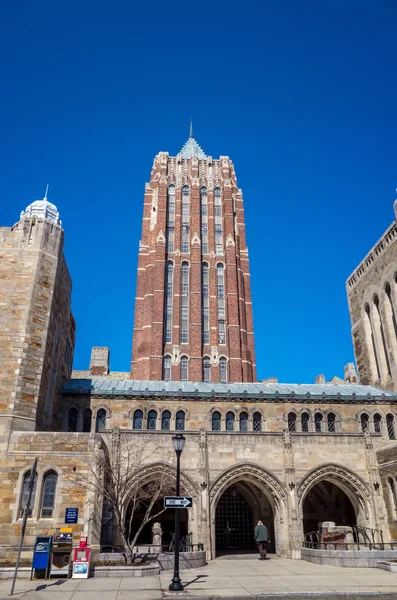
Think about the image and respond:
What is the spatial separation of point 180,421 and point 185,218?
128ft

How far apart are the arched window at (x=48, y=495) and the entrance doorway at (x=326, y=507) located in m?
18.2

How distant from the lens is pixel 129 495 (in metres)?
26.0

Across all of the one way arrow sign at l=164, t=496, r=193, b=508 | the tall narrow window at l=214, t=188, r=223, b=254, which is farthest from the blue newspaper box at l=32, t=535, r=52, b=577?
the tall narrow window at l=214, t=188, r=223, b=254

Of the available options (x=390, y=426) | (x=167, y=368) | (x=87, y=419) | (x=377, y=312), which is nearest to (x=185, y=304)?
(x=167, y=368)

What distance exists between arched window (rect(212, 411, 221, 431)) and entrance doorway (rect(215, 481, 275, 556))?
390 cm

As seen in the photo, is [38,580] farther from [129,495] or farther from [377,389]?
[377,389]

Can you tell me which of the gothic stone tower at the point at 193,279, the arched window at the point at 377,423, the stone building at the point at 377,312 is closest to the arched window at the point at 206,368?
the gothic stone tower at the point at 193,279

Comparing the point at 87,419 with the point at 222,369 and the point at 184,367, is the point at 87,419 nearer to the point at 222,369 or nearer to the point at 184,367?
the point at 184,367

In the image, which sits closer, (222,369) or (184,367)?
(184,367)

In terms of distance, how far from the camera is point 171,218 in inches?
2512

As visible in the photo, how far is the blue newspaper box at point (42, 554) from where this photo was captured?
15547 mm

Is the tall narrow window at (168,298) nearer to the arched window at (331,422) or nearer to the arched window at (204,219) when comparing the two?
the arched window at (204,219)

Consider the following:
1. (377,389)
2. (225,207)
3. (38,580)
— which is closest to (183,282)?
(225,207)

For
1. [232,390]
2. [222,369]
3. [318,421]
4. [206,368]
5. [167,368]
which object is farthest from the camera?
[206,368]
